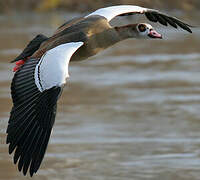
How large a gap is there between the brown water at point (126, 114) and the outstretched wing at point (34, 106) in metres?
2.48

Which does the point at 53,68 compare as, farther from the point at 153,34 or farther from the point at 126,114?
the point at 126,114

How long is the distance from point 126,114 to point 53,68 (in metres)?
5.42

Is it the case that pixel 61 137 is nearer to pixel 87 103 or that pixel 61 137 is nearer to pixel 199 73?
pixel 87 103

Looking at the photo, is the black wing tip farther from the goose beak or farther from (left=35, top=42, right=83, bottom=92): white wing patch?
(left=35, top=42, right=83, bottom=92): white wing patch

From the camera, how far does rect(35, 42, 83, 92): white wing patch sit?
7.75 m

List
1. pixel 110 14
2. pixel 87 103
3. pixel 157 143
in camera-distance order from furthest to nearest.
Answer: pixel 87 103 → pixel 157 143 → pixel 110 14

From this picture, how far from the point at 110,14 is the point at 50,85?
2118 millimetres

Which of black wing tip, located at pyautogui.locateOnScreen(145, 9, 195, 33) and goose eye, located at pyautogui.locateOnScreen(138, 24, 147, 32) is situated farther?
black wing tip, located at pyautogui.locateOnScreen(145, 9, 195, 33)

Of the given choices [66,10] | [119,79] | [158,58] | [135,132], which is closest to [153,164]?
[135,132]

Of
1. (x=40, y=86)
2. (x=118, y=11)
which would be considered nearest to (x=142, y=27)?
(x=118, y=11)

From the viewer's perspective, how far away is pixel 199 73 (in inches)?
616

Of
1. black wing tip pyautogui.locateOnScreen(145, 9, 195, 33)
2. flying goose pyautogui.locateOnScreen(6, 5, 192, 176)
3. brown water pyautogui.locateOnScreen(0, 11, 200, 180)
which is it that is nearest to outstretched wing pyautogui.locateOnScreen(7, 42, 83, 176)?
flying goose pyautogui.locateOnScreen(6, 5, 192, 176)

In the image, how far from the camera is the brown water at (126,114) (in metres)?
10.6

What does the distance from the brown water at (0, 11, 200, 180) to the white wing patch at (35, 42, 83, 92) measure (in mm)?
2434
